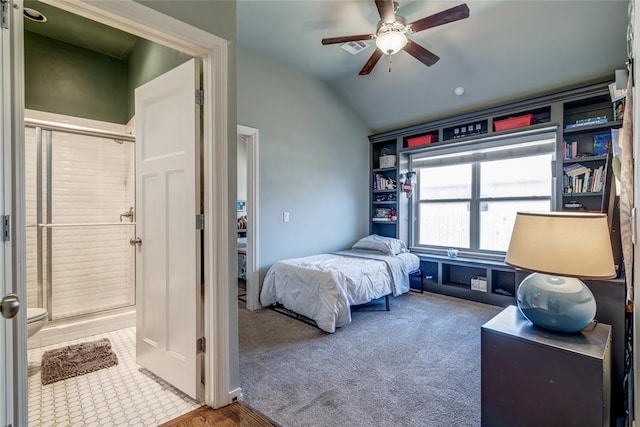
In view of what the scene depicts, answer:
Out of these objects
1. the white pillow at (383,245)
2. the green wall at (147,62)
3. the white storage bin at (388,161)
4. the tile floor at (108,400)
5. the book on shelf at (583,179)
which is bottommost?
the tile floor at (108,400)

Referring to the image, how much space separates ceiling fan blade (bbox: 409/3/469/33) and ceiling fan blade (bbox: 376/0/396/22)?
0.67ft

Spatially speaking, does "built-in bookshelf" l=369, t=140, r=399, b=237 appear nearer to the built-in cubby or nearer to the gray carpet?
the built-in cubby

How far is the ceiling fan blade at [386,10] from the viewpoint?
218cm

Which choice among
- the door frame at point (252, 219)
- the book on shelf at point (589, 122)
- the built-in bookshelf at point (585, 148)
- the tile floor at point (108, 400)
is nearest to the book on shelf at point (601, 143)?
the built-in bookshelf at point (585, 148)

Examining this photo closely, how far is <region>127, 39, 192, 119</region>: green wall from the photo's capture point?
2.13 metres

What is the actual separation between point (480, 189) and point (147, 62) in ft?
→ 13.8

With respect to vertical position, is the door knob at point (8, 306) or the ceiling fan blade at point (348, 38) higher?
the ceiling fan blade at point (348, 38)

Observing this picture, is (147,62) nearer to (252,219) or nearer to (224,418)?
(252,219)

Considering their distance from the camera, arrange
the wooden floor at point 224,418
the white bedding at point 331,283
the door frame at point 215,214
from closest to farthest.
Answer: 1. the wooden floor at point 224,418
2. the door frame at point 215,214
3. the white bedding at point 331,283

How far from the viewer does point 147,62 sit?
8.78ft

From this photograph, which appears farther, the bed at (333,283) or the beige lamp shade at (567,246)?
the bed at (333,283)

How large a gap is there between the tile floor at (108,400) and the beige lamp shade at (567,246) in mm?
1953

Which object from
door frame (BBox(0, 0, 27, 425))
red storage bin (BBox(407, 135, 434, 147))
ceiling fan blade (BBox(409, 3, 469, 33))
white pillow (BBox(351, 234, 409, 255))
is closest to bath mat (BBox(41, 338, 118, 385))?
door frame (BBox(0, 0, 27, 425))

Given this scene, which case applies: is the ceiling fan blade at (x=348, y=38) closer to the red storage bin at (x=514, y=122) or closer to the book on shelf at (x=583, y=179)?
the red storage bin at (x=514, y=122)
